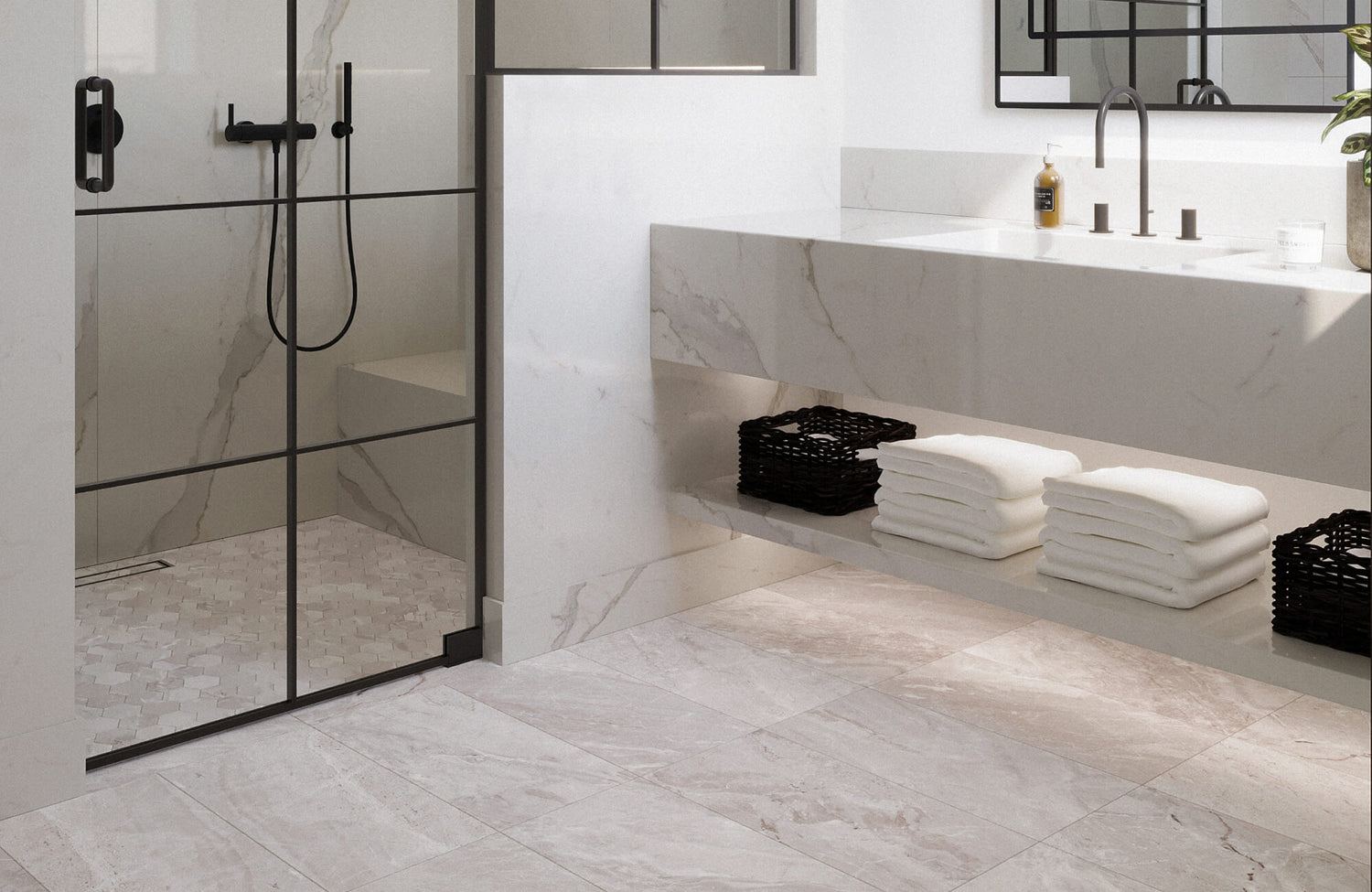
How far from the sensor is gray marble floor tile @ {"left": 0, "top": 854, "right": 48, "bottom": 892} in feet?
6.89

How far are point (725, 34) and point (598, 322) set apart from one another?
0.78 metres

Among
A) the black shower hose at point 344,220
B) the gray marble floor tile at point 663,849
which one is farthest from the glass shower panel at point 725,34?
the gray marble floor tile at point 663,849

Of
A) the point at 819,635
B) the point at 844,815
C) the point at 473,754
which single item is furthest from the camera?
the point at 819,635

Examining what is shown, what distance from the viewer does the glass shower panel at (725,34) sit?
3.18 m

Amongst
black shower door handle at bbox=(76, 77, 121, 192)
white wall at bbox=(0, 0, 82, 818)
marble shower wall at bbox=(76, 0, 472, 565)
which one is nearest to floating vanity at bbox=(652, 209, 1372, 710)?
marble shower wall at bbox=(76, 0, 472, 565)

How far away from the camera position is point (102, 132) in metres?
2.31

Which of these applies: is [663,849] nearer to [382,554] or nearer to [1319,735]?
[382,554]

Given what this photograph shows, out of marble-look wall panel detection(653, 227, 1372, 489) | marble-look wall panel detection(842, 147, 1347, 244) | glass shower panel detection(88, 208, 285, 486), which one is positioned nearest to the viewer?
marble-look wall panel detection(653, 227, 1372, 489)

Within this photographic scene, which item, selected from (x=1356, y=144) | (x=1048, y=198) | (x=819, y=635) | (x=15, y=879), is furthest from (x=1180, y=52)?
(x=15, y=879)

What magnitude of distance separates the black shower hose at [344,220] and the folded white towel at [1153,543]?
1.37 m

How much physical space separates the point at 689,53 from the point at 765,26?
26cm

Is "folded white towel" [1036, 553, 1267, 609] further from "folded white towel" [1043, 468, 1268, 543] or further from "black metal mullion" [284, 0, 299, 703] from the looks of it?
"black metal mullion" [284, 0, 299, 703]

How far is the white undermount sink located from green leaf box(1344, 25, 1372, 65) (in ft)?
1.27

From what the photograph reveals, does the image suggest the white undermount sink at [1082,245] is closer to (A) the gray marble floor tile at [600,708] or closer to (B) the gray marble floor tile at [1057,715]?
→ (B) the gray marble floor tile at [1057,715]
